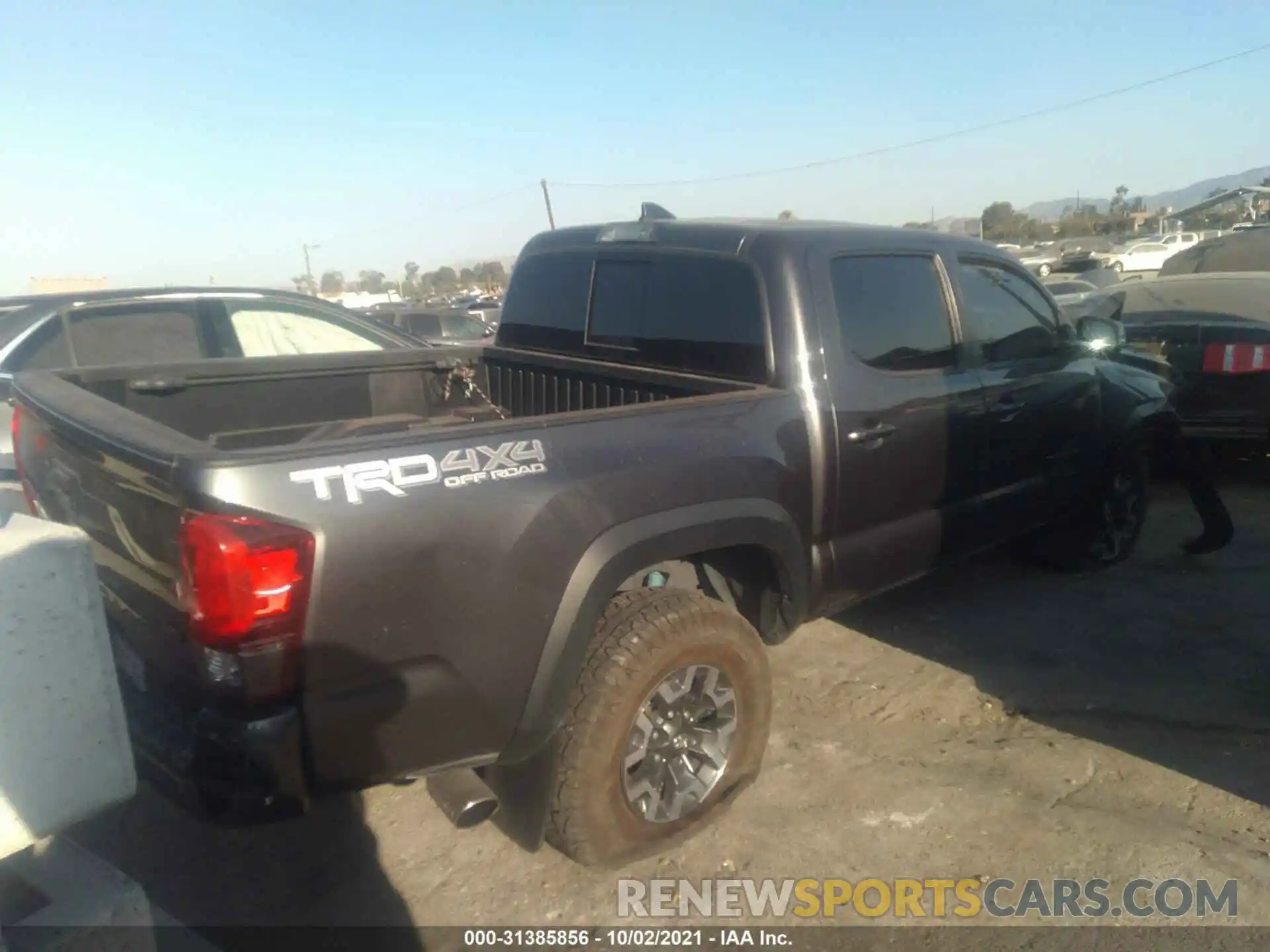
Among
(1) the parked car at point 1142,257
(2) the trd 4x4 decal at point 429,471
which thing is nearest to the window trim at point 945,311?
(2) the trd 4x4 decal at point 429,471

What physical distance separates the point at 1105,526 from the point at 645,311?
10.1 feet

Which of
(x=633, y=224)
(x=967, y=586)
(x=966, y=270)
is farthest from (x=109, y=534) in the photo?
(x=967, y=586)

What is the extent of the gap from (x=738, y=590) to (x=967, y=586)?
2.35 meters

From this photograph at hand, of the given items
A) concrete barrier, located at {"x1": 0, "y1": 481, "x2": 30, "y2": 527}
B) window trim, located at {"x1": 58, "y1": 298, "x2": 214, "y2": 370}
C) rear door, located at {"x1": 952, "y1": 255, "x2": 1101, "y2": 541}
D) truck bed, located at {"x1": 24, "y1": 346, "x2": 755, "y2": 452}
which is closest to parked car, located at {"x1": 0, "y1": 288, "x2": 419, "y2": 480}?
window trim, located at {"x1": 58, "y1": 298, "x2": 214, "y2": 370}

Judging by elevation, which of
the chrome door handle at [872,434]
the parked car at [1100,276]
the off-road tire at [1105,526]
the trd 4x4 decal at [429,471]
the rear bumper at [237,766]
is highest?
the trd 4x4 decal at [429,471]

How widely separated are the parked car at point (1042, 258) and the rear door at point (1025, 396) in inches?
814

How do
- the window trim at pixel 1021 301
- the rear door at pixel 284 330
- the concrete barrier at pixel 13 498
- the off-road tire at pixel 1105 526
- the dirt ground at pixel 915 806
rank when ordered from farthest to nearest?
the rear door at pixel 284 330 < the off-road tire at pixel 1105 526 < the window trim at pixel 1021 301 < the concrete barrier at pixel 13 498 < the dirt ground at pixel 915 806

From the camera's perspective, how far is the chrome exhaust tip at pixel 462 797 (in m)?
2.54

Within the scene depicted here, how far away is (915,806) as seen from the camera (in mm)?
3350

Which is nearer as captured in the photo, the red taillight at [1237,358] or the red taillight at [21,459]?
the red taillight at [21,459]

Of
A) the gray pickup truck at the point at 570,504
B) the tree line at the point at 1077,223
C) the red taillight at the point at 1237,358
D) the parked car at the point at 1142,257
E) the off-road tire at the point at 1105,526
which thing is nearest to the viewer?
the gray pickup truck at the point at 570,504

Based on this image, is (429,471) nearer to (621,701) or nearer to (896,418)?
(621,701)

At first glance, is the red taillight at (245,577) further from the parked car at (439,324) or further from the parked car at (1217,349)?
the parked car at (439,324)

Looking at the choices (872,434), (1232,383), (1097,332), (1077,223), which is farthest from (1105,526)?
(1077,223)
